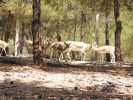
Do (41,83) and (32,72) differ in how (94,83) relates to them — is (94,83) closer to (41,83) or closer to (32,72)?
(41,83)

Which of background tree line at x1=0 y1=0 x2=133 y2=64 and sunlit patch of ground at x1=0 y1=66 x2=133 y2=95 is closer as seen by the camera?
sunlit patch of ground at x1=0 y1=66 x2=133 y2=95

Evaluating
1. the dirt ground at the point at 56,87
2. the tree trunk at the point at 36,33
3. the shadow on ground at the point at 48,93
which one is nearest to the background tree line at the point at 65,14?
the tree trunk at the point at 36,33

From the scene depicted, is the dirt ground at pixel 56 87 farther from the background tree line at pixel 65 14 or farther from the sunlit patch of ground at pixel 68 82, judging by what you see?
the background tree line at pixel 65 14

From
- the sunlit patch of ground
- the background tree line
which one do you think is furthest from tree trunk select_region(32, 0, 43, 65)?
the sunlit patch of ground

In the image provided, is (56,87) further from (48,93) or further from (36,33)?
(36,33)

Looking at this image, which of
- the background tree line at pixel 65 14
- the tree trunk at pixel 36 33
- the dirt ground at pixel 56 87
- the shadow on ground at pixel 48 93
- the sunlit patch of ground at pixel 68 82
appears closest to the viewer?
the shadow on ground at pixel 48 93

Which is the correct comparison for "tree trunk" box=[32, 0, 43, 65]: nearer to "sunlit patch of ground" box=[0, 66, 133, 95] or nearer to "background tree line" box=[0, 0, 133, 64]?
"background tree line" box=[0, 0, 133, 64]

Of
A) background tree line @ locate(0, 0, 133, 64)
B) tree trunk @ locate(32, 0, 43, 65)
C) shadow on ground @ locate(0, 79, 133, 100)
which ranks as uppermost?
background tree line @ locate(0, 0, 133, 64)

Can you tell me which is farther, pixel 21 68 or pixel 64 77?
pixel 21 68

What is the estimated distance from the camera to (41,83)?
1593cm

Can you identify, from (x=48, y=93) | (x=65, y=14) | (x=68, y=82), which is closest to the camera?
(x=48, y=93)

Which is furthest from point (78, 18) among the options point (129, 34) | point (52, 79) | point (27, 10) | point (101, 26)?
point (52, 79)

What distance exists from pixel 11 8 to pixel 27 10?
Result: 131 inches


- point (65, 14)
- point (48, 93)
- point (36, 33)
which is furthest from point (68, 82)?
point (65, 14)
